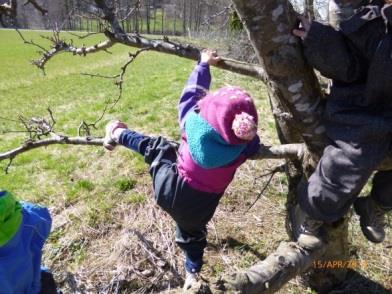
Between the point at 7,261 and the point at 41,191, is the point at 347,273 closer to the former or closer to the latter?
the point at 7,261

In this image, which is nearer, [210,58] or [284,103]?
[284,103]

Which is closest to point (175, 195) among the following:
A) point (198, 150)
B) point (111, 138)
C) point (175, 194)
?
point (175, 194)

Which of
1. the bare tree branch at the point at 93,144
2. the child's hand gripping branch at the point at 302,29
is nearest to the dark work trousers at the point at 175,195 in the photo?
the bare tree branch at the point at 93,144

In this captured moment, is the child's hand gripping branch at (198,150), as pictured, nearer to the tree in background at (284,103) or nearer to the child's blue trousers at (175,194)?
the child's blue trousers at (175,194)

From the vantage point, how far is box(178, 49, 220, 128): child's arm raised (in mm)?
2510

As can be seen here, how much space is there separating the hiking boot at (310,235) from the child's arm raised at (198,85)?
919 mm

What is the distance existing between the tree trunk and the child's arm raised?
0.40 meters

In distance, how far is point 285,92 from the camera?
2.17 metres

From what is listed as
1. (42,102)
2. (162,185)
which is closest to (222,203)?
(162,185)

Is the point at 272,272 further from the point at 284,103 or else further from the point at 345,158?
the point at 284,103

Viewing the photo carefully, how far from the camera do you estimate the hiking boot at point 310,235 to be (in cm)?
247

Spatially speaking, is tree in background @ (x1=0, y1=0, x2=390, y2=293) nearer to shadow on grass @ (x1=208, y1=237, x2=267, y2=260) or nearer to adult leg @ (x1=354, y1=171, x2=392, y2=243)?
adult leg @ (x1=354, y1=171, x2=392, y2=243)

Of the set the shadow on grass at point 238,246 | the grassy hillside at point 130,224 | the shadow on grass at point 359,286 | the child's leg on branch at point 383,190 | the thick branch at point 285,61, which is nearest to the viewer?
the thick branch at point 285,61

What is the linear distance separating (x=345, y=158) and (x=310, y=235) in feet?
1.92
